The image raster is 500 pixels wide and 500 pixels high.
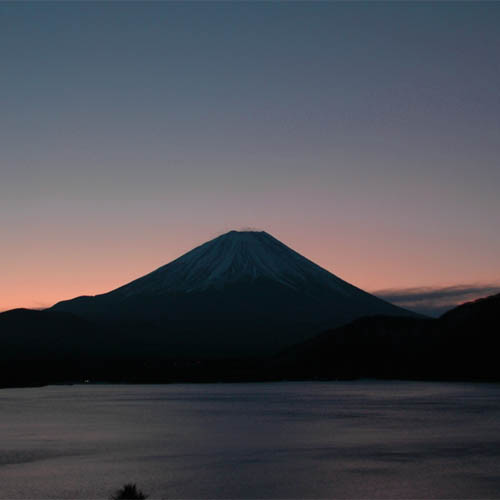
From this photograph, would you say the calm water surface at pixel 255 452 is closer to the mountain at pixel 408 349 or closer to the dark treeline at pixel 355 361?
the mountain at pixel 408 349

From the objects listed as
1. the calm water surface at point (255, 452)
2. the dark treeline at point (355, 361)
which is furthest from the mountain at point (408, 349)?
the calm water surface at point (255, 452)

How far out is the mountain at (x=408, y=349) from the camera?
12838 centimetres

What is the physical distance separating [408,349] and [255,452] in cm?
11005

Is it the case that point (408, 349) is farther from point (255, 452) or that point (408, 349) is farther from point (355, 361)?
point (255, 452)

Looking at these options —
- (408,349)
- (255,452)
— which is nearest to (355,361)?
(408,349)

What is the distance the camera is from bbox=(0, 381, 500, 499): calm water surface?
26.7 meters

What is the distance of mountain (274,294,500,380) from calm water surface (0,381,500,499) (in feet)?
226

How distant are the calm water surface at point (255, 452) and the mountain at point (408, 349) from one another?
68746 millimetres

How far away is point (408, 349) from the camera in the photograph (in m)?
142

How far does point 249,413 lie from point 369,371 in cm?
8543

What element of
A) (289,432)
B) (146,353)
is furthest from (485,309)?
(289,432)

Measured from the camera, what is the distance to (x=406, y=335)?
14712 cm

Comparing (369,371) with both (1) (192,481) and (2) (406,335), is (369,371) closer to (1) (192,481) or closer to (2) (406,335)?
(2) (406,335)

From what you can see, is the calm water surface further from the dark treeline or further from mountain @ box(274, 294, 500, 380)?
the dark treeline
